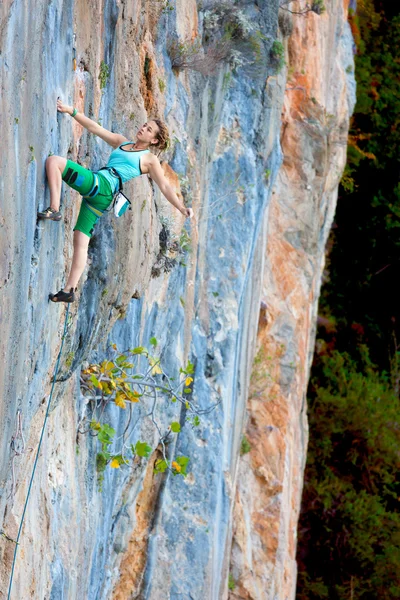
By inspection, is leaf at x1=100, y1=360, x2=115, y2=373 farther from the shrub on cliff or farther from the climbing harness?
the shrub on cliff

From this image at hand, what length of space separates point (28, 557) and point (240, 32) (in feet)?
17.3

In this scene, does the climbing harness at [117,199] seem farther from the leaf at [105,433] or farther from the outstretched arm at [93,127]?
the leaf at [105,433]

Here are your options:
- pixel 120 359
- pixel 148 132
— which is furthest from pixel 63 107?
pixel 120 359

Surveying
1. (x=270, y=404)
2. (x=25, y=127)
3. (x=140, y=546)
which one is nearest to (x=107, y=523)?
(x=140, y=546)

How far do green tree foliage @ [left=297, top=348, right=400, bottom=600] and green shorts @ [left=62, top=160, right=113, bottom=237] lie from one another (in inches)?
534

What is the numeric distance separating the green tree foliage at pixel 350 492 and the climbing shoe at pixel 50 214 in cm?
1402

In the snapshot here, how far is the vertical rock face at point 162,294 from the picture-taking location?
14.2ft

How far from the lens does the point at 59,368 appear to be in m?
5.29

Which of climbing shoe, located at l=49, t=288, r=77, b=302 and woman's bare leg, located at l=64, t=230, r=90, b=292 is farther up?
woman's bare leg, located at l=64, t=230, r=90, b=292

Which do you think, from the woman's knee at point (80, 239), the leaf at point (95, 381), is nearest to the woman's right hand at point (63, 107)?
the woman's knee at point (80, 239)

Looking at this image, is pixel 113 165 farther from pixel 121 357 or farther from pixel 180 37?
pixel 180 37

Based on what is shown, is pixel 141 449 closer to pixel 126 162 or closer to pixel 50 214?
pixel 126 162

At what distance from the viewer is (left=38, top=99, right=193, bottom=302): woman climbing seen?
14.7 ft

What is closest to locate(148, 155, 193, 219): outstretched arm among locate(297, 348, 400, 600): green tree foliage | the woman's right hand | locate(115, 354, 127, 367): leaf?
the woman's right hand
